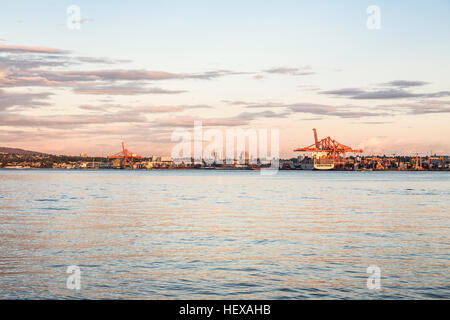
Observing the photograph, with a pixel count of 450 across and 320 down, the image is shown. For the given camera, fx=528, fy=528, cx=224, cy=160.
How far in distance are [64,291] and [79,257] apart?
369 cm

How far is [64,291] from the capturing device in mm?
10242

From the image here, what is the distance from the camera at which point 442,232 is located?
19.4m

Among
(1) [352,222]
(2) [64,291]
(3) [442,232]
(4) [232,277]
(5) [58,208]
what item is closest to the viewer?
(2) [64,291]

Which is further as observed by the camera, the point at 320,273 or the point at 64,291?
the point at 320,273

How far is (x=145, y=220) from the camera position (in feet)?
77.5
